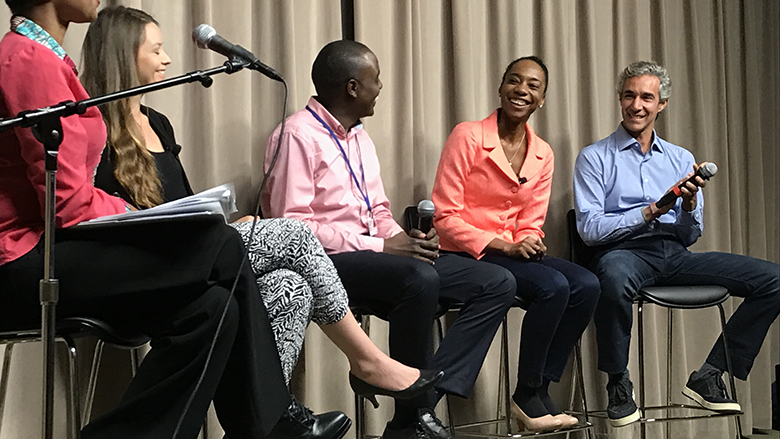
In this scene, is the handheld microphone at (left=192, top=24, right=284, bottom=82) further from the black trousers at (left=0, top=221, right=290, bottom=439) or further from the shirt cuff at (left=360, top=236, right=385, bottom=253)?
the shirt cuff at (left=360, top=236, right=385, bottom=253)

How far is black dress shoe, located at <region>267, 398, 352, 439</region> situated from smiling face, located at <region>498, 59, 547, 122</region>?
62.3 inches

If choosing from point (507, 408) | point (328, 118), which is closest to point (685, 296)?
point (507, 408)

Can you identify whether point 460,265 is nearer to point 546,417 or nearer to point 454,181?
point 454,181

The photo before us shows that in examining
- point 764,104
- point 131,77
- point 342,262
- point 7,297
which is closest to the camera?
point 7,297

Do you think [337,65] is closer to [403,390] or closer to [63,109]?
[403,390]

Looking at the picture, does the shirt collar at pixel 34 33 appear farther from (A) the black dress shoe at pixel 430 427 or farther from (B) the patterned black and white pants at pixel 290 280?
(A) the black dress shoe at pixel 430 427

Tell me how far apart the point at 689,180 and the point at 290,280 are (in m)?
1.75

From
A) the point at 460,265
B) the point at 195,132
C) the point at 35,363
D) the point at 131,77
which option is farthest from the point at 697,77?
the point at 35,363

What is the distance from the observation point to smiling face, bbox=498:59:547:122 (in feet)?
10.6

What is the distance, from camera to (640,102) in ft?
11.6

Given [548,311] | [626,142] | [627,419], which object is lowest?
[627,419]

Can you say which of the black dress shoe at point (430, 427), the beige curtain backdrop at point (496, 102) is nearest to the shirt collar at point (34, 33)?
the beige curtain backdrop at point (496, 102)

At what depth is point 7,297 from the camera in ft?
5.59

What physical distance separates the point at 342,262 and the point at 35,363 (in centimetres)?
95
